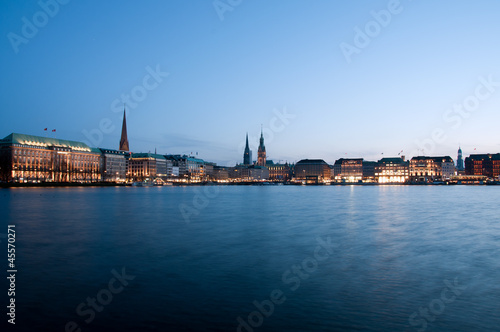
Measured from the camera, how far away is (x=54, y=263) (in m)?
15.9

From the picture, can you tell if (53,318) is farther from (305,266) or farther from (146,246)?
(146,246)

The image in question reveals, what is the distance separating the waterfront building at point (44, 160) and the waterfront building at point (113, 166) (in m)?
7.25

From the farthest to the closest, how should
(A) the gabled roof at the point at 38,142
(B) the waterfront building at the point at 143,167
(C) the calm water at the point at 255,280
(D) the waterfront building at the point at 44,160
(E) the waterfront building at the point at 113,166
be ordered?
(B) the waterfront building at the point at 143,167 → (E) the waterfront building at the point at 113,166 → (A) the gabled roof at the point at 38,142 → (D) the waterfront building at the point at 44,160 → (C) the calm water at the point at 255,280

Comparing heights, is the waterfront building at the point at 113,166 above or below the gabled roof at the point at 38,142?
below

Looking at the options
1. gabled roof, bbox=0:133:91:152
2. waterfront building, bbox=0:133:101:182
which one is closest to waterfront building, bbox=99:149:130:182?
waterfront building, bbox=0:133:101:182

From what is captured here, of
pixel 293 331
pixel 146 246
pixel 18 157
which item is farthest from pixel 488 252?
pixel 18 157

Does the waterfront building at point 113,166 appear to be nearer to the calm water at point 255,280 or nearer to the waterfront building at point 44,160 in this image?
the waterfront building at point 44,160

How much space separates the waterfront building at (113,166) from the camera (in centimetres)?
17188

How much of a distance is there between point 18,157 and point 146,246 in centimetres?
12718

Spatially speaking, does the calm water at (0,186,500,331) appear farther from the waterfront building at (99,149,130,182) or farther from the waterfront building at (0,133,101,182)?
the waterfront building at (99,149,130,182)

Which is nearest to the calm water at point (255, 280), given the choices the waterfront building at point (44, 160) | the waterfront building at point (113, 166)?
the waterfront building at point (44, 160)

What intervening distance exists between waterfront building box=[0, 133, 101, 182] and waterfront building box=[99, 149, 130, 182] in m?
7.25

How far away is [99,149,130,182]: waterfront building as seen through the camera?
564 feet

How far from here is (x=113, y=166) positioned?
179 metres
